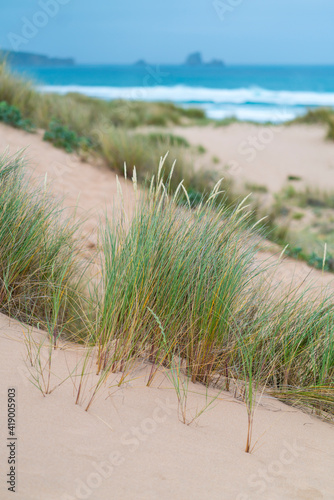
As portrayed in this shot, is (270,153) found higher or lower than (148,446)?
higher

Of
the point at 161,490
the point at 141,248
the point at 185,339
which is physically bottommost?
the point at 161,490

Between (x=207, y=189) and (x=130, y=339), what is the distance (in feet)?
15.0

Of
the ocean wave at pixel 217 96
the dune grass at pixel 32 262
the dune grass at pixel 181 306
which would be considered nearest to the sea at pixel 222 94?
the ocean wave at pixel 217 96

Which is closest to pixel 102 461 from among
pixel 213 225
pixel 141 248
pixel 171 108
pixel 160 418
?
pixel 160 418

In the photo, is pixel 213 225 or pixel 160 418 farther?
pixel 213 225

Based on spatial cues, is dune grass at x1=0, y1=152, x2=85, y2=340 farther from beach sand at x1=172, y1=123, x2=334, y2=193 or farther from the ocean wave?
the ocean wave

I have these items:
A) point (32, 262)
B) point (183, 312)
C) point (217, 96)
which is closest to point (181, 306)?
point (183, 312)

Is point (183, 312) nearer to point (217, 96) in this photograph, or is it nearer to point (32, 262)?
point (32, 262)

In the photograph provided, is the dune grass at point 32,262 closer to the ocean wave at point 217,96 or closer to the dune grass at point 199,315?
the dune grass at point 199,315

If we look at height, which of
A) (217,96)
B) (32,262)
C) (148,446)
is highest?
(217,96)

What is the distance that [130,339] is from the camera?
2053 mm

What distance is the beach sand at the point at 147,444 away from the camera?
1.53 metres

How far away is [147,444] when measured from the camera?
68.3 inches

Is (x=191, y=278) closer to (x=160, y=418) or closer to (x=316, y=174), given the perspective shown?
(x=160, y=418)
